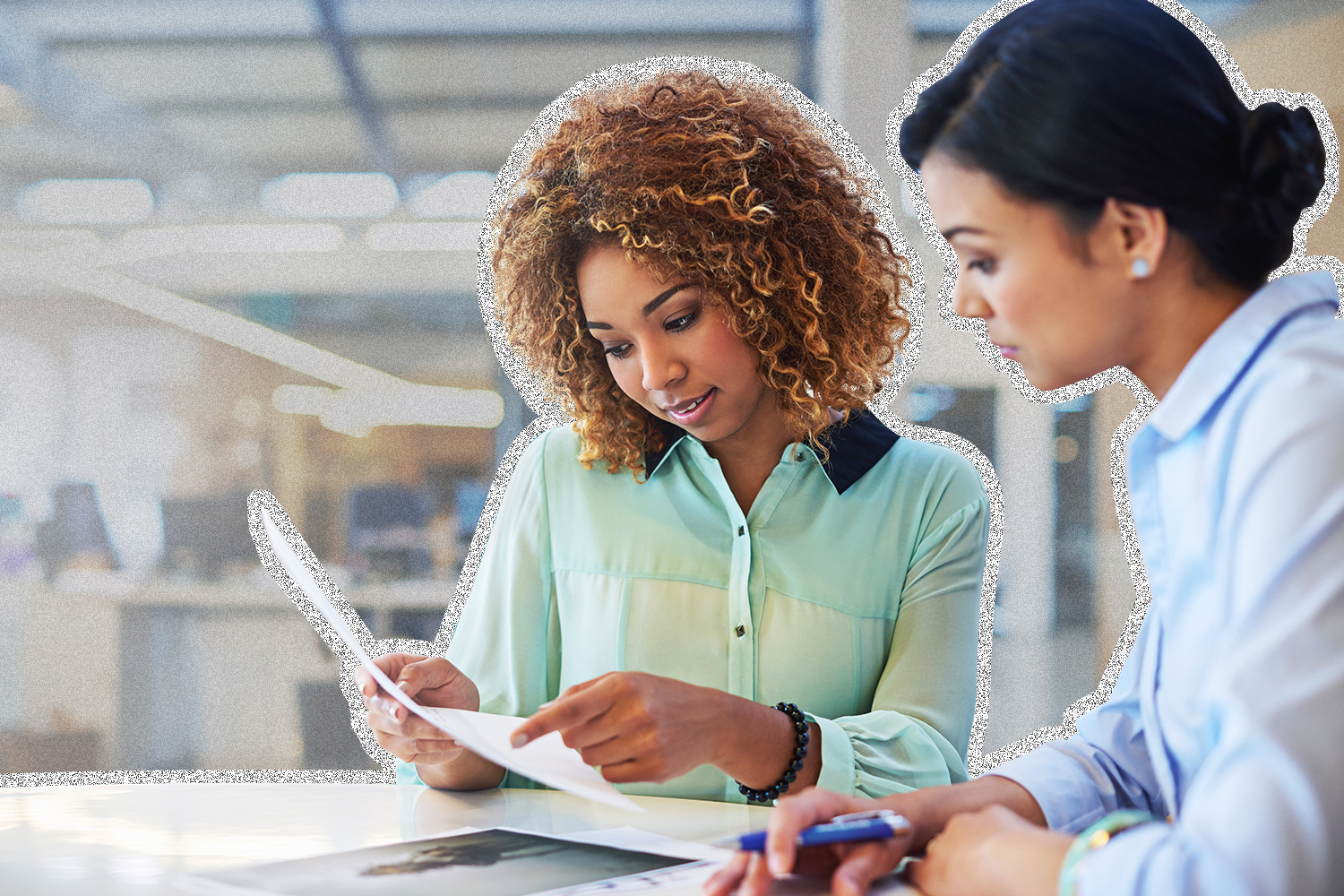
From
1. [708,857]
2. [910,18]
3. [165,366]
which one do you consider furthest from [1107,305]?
[165,366]

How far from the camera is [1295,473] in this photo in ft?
1.63

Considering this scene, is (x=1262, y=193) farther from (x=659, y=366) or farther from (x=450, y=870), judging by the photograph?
(x=450, y=870)

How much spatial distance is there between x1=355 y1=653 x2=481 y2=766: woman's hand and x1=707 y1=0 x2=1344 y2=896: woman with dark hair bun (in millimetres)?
412

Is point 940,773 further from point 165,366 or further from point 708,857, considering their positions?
point 165,366

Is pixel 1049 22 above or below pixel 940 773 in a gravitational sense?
above

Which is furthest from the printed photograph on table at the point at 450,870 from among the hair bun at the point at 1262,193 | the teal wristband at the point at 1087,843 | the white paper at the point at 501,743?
the hair bun at the point at 1262,193

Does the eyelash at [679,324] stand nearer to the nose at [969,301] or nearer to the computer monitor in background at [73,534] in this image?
the nose at [969,301]

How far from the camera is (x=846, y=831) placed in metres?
0.62

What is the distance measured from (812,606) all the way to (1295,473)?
2.19 feet

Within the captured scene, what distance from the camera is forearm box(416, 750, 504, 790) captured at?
3.40 feet

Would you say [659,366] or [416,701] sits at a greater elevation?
[659,366]

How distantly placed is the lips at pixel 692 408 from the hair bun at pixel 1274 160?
1.82 feet

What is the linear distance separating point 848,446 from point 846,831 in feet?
2.02

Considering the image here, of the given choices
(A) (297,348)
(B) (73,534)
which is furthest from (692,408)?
(B) (73,534)
